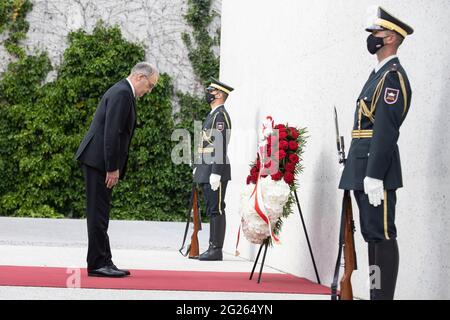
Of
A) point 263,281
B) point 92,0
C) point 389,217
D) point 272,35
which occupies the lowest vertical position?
point 263,281

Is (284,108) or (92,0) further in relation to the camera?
(92,0)

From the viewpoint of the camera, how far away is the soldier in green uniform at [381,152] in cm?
448

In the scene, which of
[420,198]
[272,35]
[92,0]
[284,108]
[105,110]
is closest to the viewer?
[420,198]

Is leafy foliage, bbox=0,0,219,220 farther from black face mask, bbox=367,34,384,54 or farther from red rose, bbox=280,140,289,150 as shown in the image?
black face mask, bbox=367,34,384,54

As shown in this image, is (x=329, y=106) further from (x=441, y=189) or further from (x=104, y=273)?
(x=441, y=189)

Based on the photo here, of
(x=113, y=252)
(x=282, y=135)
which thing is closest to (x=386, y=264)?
(x=282, y=135)

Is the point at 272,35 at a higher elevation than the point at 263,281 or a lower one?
higher

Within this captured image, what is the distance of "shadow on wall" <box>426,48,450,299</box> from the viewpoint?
4.68m

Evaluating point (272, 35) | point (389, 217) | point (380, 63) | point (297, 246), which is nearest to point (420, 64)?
point (380, 63)

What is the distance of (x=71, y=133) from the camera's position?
15.3 m

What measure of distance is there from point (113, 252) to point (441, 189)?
5287 mm

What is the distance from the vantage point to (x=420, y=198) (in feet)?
16.5

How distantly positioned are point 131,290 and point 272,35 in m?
3.81

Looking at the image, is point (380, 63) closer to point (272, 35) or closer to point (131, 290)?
point (131, 290)
